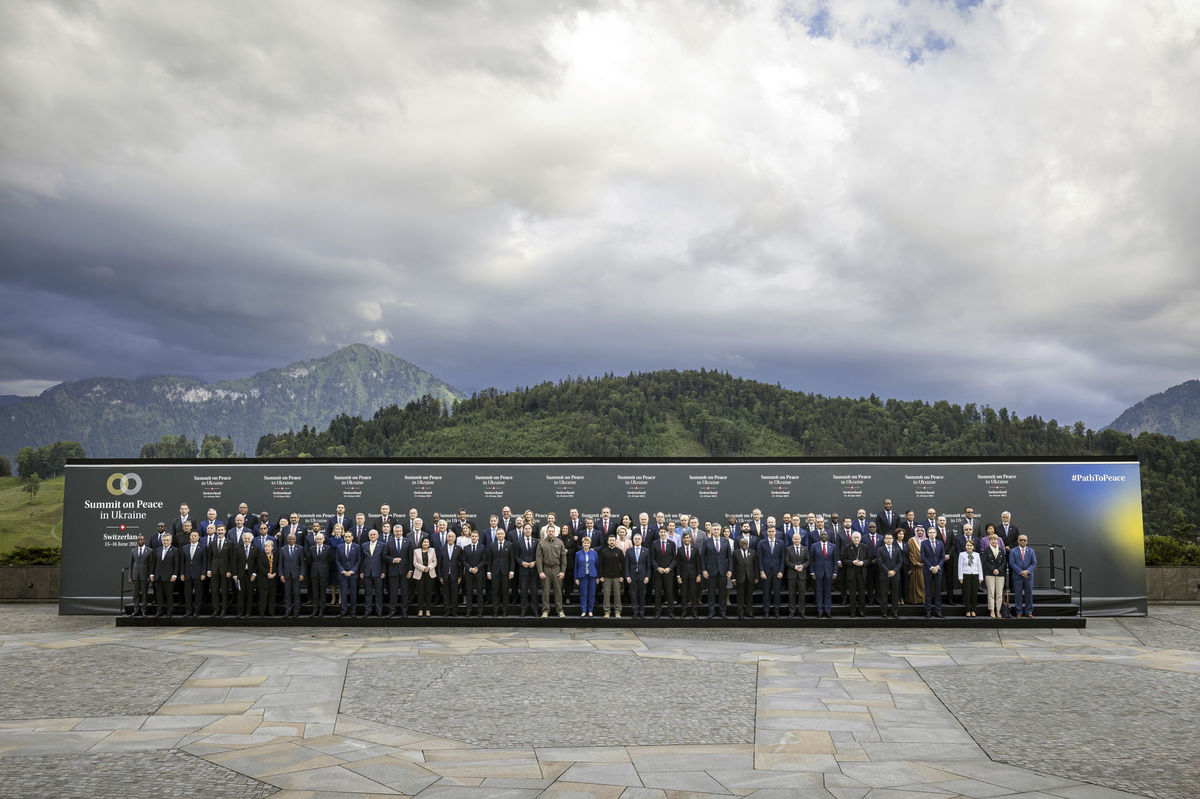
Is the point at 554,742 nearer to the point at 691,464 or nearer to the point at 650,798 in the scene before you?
the point at 650,798

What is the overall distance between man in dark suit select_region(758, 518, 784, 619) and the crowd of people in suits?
0.02 m

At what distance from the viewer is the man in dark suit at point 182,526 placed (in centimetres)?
1580

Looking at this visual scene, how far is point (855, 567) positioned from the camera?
579 inches

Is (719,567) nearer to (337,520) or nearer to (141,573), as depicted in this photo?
(337,520)

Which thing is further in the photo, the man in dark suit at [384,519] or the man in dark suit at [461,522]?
the man in dark suit at [461,522]

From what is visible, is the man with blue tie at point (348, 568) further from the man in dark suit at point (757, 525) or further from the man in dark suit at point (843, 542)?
the man in dark suit at point (843, 542)

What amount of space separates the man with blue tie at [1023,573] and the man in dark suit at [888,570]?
75.7 inches

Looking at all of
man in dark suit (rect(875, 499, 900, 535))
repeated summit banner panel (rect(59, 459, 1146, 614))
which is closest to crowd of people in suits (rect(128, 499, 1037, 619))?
man in dark suit (rect(875, 499, 900, 535))

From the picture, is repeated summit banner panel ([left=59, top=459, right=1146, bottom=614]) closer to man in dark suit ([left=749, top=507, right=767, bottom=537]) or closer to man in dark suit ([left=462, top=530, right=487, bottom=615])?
man in dark suit ([left=749, top=507, right=767, bottom=537])

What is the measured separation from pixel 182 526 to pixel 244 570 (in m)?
1.89

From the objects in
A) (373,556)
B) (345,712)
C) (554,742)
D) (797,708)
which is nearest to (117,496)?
(373,556)

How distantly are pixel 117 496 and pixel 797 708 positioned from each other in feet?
45.9

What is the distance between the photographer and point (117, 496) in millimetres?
16812

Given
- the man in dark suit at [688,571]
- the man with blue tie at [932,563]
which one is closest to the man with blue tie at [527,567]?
the man in dark suit at [688,571]
